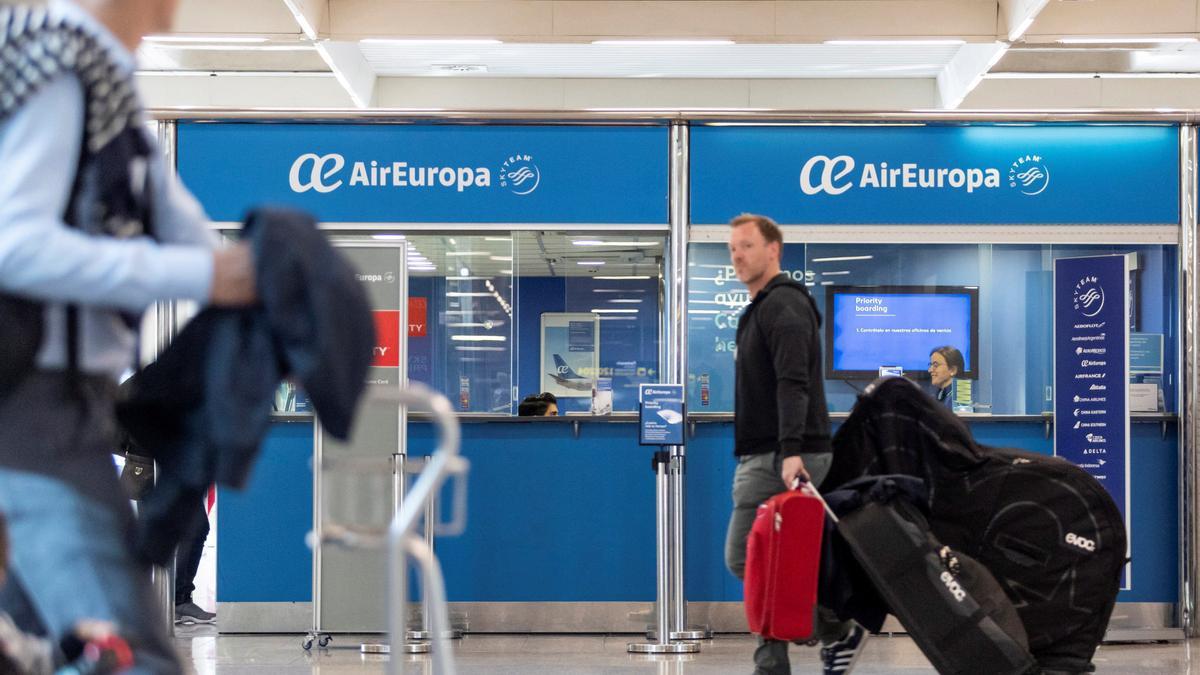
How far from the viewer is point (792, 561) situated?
4434mm

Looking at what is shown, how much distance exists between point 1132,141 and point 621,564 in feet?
11.2

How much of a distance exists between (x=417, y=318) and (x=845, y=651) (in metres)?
3.66

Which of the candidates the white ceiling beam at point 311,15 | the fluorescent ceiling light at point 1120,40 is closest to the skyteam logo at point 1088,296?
the fluorescent ceiling light at point 1120,40

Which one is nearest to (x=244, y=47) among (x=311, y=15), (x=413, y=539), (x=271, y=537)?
(x=311, y=15)

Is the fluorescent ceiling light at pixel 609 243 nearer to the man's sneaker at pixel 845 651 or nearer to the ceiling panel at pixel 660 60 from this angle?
the man's sneaker at pixel 845 651

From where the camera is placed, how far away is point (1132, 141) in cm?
729

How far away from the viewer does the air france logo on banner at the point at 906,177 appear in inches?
288

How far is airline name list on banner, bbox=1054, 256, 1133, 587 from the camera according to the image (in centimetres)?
689

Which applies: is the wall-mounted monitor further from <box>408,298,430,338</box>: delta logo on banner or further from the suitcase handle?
the suitcase handle

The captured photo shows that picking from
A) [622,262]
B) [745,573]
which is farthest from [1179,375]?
[745,573]

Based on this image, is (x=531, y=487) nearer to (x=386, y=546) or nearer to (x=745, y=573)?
(x=745, y=573)

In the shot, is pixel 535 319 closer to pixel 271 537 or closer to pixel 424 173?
pixel 424 173

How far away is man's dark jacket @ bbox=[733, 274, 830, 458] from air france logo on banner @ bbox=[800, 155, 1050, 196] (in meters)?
2.24

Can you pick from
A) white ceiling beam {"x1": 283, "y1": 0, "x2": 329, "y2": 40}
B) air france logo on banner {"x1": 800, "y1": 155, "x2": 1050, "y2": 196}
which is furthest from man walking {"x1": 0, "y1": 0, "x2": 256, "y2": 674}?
white ceiling beam {"x1": 283, "y1": 0, "x2": 329, "y2": 40}
